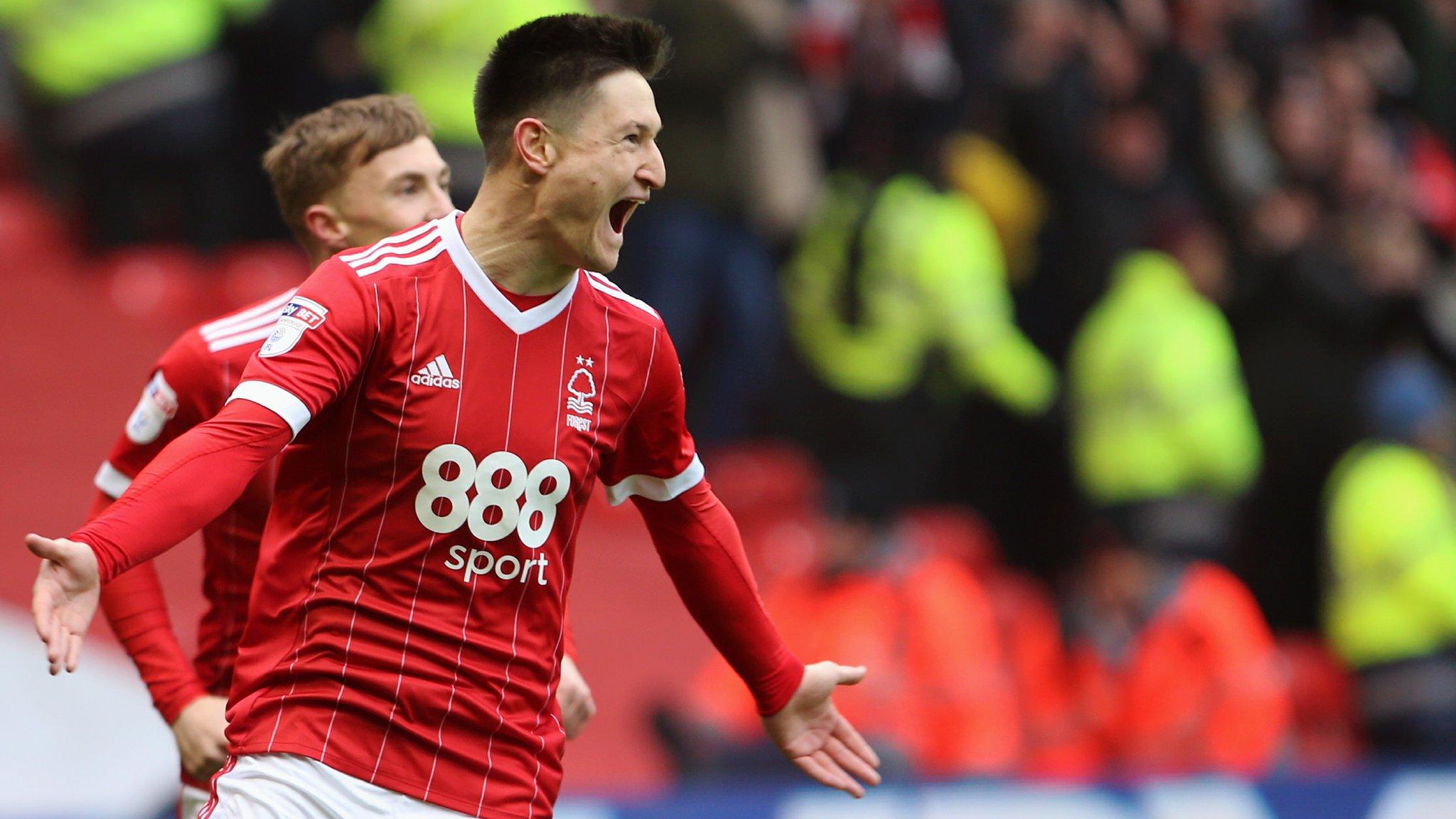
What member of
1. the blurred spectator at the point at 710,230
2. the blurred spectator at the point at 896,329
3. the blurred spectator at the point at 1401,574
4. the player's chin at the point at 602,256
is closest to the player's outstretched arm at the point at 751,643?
the player's chin at the point at 602,256

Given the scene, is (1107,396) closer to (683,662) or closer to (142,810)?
(683,662)

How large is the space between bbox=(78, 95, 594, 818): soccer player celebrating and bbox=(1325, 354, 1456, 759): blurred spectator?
5309 mm

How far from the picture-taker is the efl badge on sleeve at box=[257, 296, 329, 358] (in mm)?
3014

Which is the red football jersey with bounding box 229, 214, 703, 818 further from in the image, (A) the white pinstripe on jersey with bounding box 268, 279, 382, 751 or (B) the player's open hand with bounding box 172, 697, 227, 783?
(B) the player's open hand with bounding box 172, 697, 227, 783

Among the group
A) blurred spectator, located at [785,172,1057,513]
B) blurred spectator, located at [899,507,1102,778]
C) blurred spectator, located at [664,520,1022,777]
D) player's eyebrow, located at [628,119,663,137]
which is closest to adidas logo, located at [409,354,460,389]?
player's eyebrow, located at [628,119,663,137]

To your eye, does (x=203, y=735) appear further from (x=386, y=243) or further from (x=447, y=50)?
(x=447, y=50)

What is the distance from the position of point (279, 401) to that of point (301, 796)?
64cm

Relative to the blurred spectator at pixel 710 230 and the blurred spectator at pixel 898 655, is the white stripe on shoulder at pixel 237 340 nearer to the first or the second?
the blurred spectator at pixel 898 655

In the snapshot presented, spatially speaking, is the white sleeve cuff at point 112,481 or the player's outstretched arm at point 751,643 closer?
the player's outstretched arm at point 751,643

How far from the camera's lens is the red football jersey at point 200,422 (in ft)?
12.3

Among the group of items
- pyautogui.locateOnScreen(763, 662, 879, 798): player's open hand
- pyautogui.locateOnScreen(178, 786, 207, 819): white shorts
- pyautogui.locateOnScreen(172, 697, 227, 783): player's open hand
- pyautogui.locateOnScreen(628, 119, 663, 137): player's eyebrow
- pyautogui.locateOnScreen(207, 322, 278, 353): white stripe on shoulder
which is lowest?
pyautogui.locateOnScreen(178, 786, 207, 819): white shorts

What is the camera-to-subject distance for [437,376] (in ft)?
10.3

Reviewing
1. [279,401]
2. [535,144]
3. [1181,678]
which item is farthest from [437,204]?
[1181,678]

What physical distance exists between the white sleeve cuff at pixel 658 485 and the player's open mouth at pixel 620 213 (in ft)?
1.66
